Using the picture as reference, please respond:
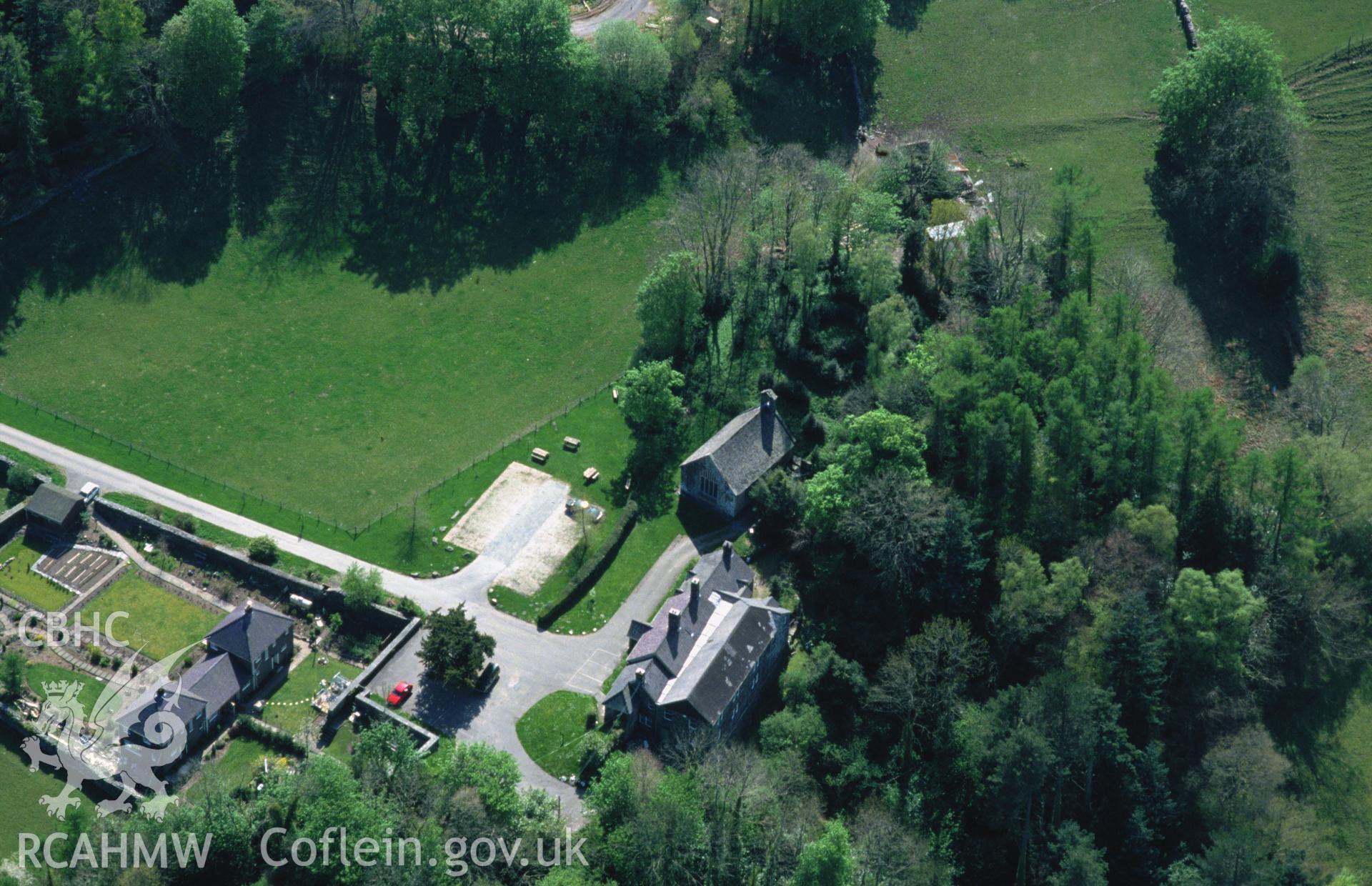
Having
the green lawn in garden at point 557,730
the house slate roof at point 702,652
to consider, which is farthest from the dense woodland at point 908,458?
the green lawn in garden at point 557,730

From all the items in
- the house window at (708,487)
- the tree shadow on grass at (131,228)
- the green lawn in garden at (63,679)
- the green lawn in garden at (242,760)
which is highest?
the tree shadow on grass at (131,228)

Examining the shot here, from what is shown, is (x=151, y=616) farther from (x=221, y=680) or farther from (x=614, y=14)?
(x=614, y=14)

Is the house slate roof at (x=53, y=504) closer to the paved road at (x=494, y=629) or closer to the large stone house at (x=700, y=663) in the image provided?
the paved road at (x=494, y=629)

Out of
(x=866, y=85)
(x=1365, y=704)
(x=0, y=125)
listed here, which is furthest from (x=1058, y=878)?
(x=0, y=125)

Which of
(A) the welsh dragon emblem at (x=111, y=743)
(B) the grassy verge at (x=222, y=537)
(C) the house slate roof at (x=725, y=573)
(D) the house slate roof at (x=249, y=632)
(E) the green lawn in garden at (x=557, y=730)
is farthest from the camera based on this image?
(B) the grassy verge at (x=222, y=537)

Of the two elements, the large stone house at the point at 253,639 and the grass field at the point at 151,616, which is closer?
the large stone house at the point at 253,639

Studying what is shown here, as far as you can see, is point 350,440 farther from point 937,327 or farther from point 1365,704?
point 1365,704
